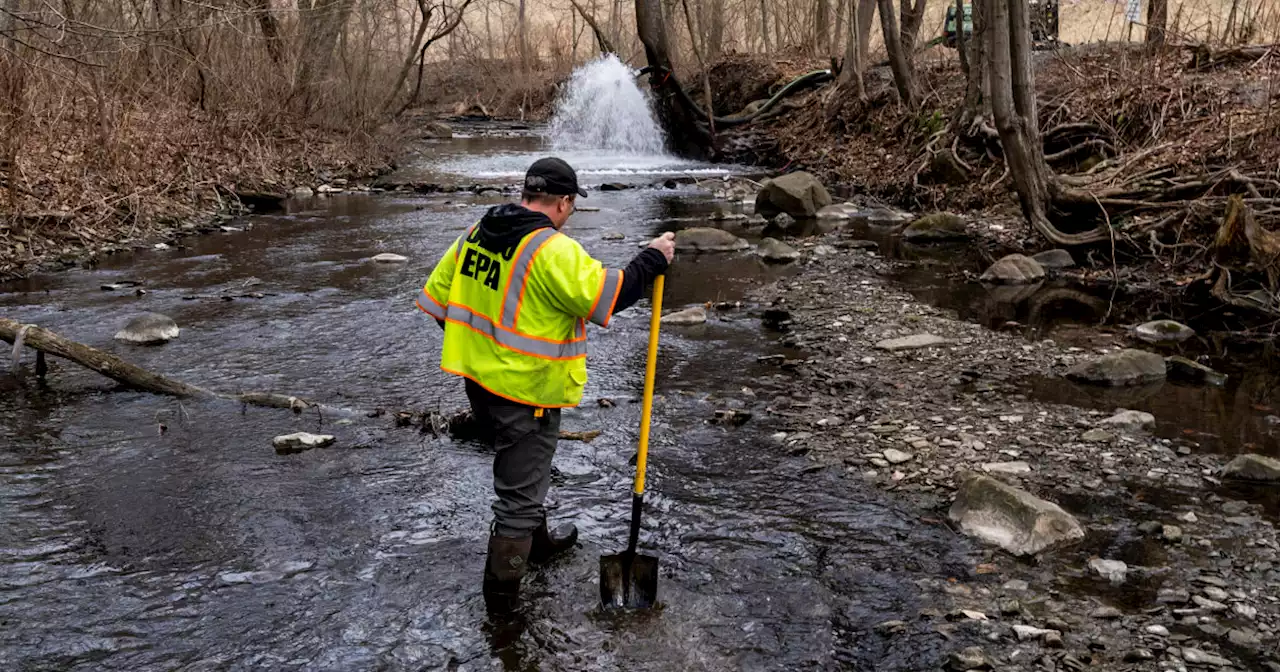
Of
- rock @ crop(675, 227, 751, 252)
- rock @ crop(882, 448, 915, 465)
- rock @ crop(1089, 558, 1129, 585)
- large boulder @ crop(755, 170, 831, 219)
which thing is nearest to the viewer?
rock @ crop(1089, 558, 1129, 585)

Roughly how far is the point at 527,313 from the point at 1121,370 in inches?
198

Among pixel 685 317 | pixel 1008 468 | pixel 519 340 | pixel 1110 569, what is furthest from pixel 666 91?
pixel 519 340

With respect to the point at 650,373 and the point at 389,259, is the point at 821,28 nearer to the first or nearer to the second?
the point at 389,259

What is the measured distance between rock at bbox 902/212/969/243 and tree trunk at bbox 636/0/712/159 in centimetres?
1298

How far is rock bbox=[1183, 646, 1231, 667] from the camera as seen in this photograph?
3.76 m

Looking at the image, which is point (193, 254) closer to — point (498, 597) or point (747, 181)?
point (498, 597)

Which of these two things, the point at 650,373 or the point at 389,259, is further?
the point at 389,259

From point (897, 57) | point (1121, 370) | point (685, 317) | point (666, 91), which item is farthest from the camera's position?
point (666, 91)

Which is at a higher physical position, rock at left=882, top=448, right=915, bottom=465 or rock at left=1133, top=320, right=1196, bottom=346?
rock at left=1133, top=320, right=1196, bottom=346

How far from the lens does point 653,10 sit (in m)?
25.7

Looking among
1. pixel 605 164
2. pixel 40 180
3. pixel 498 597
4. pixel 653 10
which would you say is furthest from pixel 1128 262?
pixel 653 10

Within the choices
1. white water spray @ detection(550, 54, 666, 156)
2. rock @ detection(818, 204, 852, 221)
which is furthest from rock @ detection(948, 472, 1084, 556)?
white water spray @ detection(550, 54, 666, 156)

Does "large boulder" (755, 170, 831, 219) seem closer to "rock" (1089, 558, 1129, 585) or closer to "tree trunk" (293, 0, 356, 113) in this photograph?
"tree trunk" (293, 0, 356, 113)

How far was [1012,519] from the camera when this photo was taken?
4.87 m
